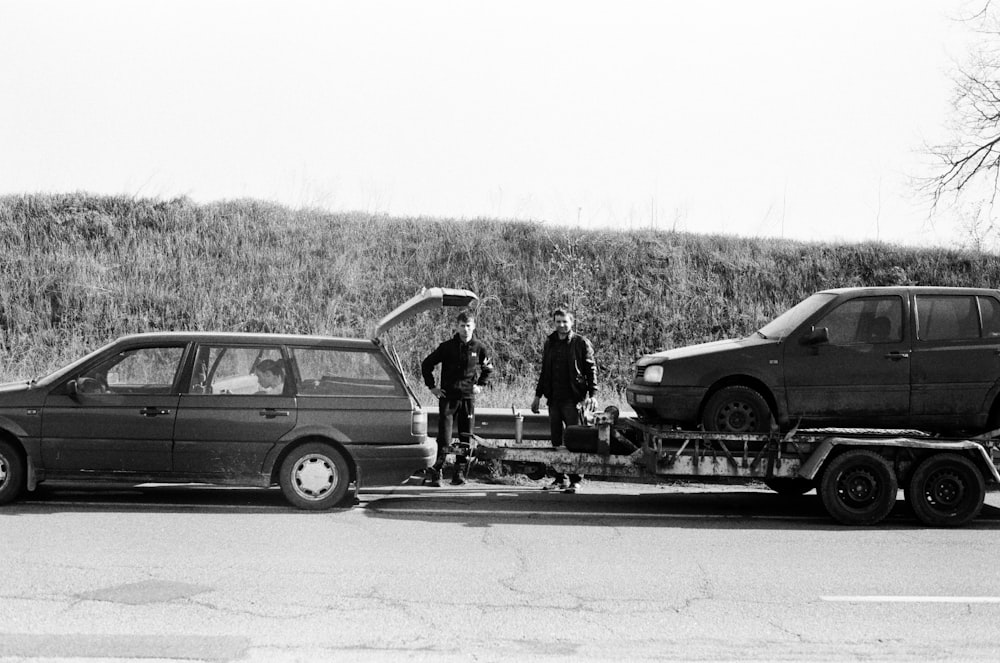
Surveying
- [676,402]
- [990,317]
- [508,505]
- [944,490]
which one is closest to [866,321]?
[990,317]

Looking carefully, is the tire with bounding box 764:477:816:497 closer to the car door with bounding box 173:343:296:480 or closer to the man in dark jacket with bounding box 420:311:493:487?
the man in dark jacket with bounding box 420:311:493:487

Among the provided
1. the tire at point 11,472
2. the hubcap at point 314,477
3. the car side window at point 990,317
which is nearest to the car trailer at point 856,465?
the car side window at point 990,317

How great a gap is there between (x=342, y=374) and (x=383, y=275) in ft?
38.0

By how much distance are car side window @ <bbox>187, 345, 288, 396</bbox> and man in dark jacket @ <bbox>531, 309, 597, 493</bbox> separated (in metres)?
2.88

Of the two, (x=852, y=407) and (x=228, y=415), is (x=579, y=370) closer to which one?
(x=852, y=407)

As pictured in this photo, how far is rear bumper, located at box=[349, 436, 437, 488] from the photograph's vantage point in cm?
941

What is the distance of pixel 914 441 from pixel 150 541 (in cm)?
636

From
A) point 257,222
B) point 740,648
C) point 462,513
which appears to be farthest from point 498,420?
point 257,222

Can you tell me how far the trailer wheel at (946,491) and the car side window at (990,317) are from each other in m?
1.19

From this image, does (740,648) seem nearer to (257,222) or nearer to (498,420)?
(498,420)

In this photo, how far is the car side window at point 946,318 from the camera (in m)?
9.70

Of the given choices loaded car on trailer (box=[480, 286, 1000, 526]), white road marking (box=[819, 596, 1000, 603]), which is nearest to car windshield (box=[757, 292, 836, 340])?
loaded car on trailer (box=[480, 286, 1000, 526])

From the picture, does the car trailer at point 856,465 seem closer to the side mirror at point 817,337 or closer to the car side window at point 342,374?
the side mirror at point 817,337

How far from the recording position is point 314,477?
30.6 ft
